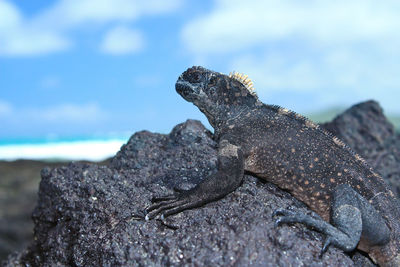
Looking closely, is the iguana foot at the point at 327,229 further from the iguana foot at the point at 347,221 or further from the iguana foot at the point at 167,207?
the iguana foot at the point at 167,207

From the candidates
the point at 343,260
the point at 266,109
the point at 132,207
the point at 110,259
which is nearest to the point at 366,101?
the point at 266,109

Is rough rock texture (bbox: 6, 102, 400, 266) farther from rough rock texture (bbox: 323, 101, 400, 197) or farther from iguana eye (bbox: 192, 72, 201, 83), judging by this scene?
rough rock texture (bbox: 323, 101, 400, 197)

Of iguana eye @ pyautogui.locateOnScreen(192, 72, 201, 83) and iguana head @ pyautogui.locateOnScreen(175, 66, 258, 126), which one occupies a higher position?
iguana eye @ pyautogui.locateOnScreen(192, 72, 201, 83)

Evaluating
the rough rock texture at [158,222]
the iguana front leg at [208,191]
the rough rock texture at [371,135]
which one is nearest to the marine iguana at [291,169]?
the iguana front leg at [208,191]

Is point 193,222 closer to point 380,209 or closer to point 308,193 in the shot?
point 308,193

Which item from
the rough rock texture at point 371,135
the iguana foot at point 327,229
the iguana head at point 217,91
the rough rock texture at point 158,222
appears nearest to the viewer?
the rough rock texture at point 158,222

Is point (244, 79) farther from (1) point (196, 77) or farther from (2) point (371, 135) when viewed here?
(2) point (371, 135)

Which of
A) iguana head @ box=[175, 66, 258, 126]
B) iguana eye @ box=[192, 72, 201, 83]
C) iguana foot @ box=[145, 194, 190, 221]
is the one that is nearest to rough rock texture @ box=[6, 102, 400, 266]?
iguana foot @ box=[145, 194, 190, 221]
